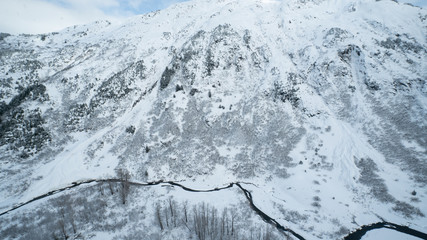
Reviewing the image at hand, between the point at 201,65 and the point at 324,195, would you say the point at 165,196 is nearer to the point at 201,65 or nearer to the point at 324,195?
the point at 324,195

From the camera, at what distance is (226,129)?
205ft

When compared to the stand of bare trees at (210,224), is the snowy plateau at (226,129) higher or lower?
higher

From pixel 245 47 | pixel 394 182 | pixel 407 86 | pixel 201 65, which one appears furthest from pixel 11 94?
pixel 407 86

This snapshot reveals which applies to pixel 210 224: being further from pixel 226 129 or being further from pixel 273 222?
pixel 226 129

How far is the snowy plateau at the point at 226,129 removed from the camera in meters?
41.4

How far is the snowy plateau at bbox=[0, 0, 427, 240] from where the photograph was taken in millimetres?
41375

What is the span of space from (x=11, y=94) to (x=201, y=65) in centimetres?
5801

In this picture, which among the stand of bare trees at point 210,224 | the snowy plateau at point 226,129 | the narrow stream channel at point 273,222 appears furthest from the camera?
the snowy plateau at point 226,129

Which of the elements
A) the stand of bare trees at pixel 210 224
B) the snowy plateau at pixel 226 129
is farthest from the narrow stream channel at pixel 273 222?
the stand of bare trees at pixel 210 224

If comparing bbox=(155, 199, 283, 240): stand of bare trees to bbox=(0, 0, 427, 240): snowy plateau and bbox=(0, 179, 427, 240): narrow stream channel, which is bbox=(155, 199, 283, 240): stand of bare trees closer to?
bbox=(0, 0, 427, 240): snowy plateau

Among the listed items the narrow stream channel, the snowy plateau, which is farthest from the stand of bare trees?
the narrow stream channel

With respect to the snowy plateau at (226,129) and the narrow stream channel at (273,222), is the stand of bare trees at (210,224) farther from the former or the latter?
the narrow stream channel at (273,222)

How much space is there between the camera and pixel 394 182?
45062mm

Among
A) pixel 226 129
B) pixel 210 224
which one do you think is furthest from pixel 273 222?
pixel 226 129
